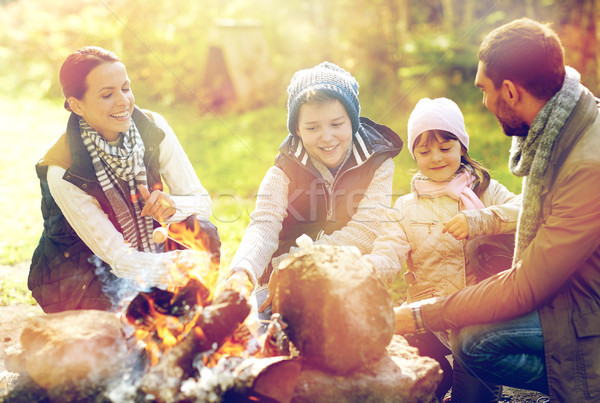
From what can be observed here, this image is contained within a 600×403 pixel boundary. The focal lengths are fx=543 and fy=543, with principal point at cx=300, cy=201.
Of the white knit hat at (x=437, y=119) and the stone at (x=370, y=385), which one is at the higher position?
the white knit hat at (x=437, y=119)

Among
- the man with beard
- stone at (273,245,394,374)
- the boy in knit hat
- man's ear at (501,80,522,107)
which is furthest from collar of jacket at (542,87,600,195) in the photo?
the boy in knit hat

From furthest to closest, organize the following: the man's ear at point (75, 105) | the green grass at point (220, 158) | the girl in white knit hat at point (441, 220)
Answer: the green grass at point (220, 158), the man's ear at point (75, 105), the girl in white knit hat at point (441, 220)

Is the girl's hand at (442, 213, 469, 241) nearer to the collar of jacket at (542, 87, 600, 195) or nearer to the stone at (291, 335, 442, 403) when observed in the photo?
the collar of jacket at (542, 87, 600, 195)

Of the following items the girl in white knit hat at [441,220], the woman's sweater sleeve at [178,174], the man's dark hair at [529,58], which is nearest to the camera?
the man's dark hair at [529,58]

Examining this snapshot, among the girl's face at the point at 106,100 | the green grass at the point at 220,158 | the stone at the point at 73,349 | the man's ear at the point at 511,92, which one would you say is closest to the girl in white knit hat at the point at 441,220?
the man's ear at the point at 511,92

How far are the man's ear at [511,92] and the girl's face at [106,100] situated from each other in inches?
84.7

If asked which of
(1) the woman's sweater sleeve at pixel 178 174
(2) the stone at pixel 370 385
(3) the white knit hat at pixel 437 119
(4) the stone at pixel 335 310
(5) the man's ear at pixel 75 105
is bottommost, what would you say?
(2) the stone at pixel 370 385

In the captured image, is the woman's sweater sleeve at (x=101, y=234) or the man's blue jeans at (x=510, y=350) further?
the woman's sweater sleeve at (x=101, y=234)

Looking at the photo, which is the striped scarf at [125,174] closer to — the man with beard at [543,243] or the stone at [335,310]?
the stone at [335,310]

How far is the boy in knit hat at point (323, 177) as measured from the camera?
10.9 ft

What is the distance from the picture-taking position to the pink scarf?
3.15 metres

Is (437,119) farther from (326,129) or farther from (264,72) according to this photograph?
(264,72)

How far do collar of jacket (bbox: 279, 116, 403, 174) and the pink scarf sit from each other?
37 centimetres

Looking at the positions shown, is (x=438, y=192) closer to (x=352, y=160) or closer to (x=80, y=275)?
(x=352, y=160)
